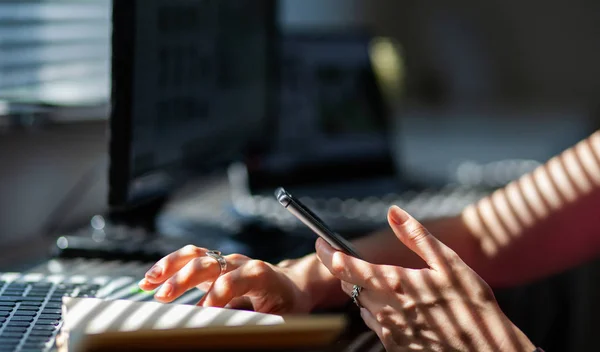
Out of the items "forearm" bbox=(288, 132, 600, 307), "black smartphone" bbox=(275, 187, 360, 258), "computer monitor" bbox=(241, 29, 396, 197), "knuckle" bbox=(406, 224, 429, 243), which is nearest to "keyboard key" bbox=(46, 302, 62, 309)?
"black smartphone" bbox=(275, 187, 360, 258)

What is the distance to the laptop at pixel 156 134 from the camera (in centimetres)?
82

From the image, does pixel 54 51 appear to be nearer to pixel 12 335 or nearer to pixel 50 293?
pixel 50 293

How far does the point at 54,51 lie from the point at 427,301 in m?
1.07

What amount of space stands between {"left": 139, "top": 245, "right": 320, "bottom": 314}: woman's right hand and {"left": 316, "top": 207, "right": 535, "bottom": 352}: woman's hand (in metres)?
0.08

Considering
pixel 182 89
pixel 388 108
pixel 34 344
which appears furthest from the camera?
Answer: pixel 388 108

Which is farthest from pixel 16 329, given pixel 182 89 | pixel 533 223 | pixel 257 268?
pixel 533 223

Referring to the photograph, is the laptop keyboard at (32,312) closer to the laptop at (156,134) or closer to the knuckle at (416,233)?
the laptop at (156,134)

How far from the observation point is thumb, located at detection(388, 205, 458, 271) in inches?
29.4

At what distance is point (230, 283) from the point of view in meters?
0.75

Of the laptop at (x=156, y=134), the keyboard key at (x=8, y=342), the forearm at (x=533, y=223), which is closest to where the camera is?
the keyboard key at (x=8, y=342)

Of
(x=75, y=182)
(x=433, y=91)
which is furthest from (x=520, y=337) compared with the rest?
(x=433, y=91)

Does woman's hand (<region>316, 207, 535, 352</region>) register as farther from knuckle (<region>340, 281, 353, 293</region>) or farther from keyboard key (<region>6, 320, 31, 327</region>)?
keyboard key (<region>6, 320, 31, 327</region>)

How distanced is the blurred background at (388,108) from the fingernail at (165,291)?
0.20 m

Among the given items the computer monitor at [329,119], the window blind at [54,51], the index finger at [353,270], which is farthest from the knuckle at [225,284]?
the computer monitor at [329,119]
